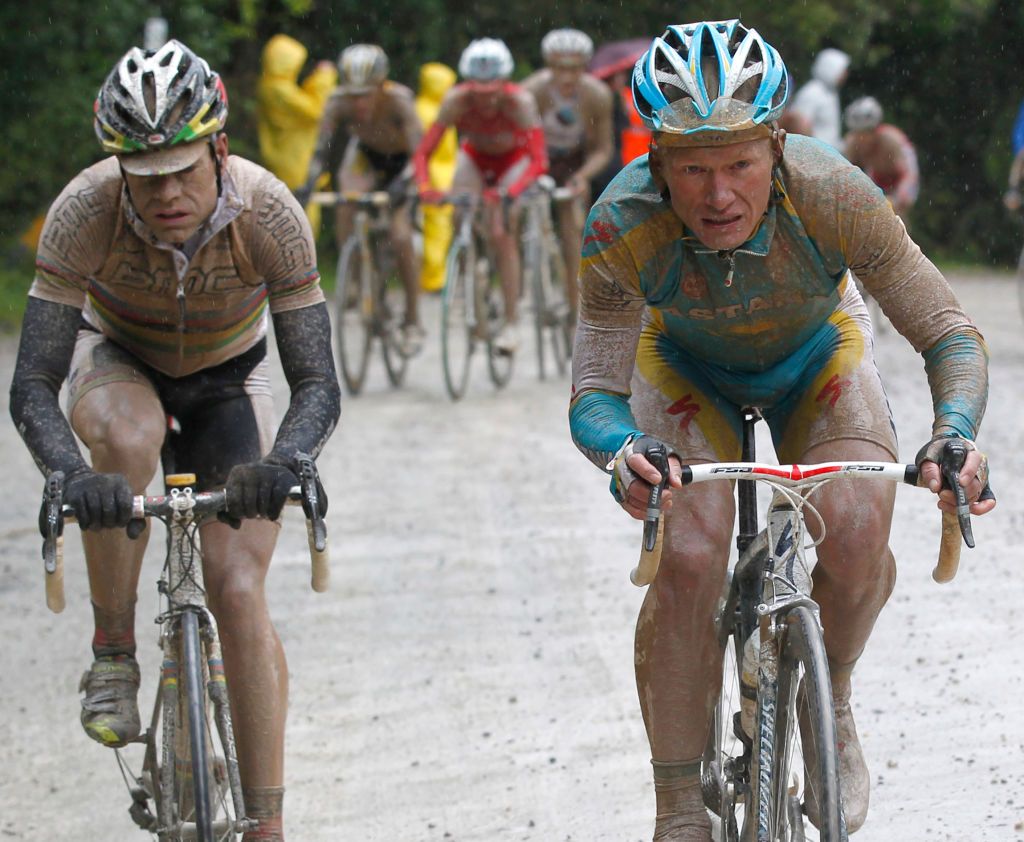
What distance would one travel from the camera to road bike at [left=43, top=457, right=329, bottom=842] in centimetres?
399

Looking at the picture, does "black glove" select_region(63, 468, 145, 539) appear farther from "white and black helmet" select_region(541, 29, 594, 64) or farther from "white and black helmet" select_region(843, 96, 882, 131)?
"white and black helmet" select_region(843, 96, 882, 131)

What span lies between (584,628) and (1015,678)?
1.78m

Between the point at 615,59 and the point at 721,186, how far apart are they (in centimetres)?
1499

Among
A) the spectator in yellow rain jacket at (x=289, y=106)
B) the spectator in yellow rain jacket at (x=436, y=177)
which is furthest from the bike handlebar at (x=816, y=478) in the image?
the spectator in yellow rain jacket at (x=289, y=106)

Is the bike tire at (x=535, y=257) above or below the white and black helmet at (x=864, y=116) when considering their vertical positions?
below

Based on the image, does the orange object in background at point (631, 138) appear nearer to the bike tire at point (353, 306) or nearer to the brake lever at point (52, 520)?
the bike tire at point (353, 306)

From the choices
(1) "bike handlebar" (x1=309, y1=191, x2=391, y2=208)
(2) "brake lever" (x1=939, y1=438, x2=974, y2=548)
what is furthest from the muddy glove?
Result: (1) "bike handlebar" (x1=309, y1=191, x2=391, y2=208)

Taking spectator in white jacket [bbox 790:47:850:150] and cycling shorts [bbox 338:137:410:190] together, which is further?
spectator in white jacket [bbox 790:47:850:150]

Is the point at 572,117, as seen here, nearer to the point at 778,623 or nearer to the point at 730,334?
the point at 730,334

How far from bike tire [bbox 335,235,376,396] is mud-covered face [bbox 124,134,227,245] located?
763 centimetres

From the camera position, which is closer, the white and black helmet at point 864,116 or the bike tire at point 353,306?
the bike tire at point 353,306

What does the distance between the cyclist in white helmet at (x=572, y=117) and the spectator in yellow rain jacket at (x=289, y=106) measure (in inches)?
276

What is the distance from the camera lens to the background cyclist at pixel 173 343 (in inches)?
172

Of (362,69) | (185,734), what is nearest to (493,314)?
(362,69)
